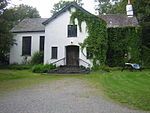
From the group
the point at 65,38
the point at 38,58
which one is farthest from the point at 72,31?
the point at 38,58

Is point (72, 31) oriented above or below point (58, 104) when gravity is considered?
above

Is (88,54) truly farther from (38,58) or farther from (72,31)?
(38,58)

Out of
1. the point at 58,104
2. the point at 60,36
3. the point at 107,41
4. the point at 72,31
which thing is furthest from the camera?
the point at 60,36

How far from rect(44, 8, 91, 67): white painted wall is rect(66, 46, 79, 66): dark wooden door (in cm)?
69

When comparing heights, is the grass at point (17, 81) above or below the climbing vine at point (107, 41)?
below

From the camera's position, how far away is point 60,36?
3778cm

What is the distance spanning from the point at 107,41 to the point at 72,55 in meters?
4.47

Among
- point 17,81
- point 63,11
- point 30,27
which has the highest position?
point 63,11

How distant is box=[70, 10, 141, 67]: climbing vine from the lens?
3625 centimetres

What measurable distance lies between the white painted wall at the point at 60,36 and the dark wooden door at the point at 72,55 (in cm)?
69

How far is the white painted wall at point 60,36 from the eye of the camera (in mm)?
37312

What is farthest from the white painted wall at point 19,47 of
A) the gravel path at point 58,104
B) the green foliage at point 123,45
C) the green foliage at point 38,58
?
the gravel path at point 58,104

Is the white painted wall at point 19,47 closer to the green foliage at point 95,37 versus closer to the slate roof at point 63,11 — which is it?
the slate roof at point 63,11

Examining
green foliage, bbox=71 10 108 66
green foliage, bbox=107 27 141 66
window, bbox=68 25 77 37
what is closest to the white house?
window, bbox=68 25 77 37
